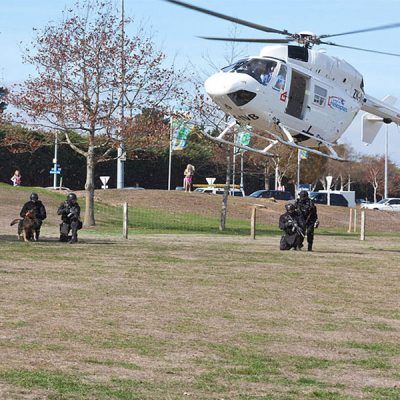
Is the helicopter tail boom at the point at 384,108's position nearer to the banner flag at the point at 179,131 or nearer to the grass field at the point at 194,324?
the grass field at the point at 194,324

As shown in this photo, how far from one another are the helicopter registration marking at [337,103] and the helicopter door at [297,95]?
96 cm

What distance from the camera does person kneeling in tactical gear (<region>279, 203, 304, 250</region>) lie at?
29000 mm

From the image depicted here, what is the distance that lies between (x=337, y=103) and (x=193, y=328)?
1677 centimetres

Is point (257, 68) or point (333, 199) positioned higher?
point (257, 68)

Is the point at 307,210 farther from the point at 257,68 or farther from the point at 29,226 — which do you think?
the point at 29,226

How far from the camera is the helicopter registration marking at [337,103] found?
2892 cm

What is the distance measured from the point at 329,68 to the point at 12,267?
12.1m

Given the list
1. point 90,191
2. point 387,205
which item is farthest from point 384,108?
point 387,205

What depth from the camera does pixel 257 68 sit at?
2727 cm

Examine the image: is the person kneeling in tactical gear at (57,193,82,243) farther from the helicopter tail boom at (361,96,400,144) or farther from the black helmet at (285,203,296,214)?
the helicopter tail boom at (361,96,400,144)

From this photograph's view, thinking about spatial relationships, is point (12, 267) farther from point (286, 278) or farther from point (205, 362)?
point (205, 362)

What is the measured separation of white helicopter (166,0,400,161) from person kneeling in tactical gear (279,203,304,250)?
74.0 inches

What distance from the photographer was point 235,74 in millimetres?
27031

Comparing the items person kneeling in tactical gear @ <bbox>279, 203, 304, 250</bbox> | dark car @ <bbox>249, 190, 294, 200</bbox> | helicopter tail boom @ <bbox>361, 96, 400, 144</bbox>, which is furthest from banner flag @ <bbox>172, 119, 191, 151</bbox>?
dark car @ <bbox>249, 190, 294, 200</bbox>
